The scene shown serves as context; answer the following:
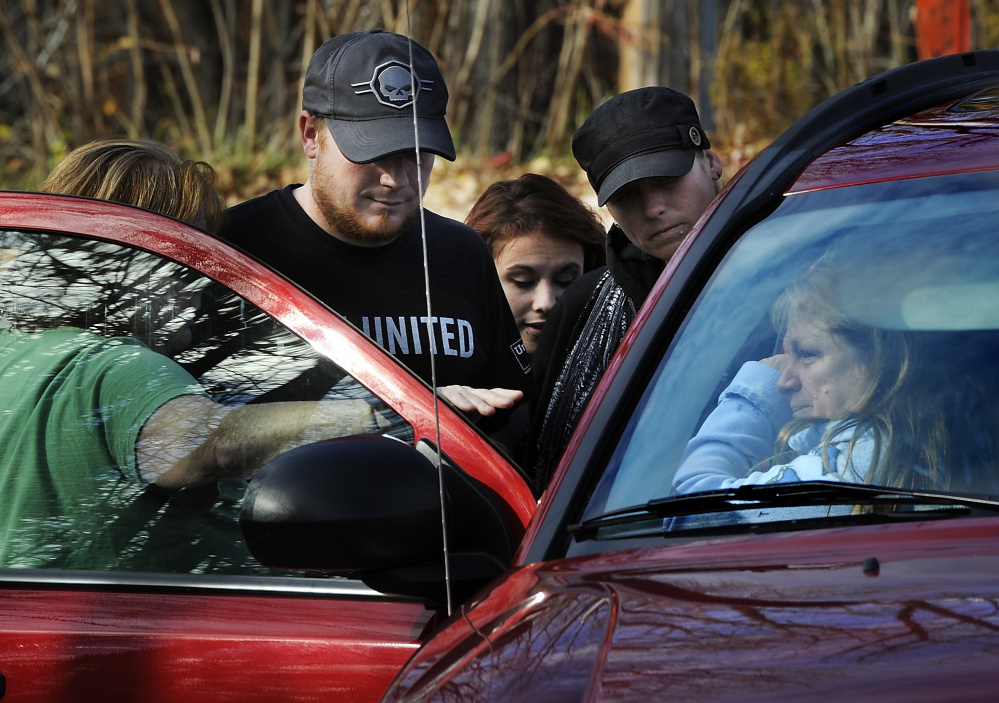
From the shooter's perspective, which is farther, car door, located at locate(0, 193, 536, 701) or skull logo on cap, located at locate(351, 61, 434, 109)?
skull logo on cap, located at locate(351, 61, 434, 109)

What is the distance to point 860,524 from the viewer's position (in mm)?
1528

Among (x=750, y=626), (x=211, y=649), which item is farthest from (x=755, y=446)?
(x=211, y=649)

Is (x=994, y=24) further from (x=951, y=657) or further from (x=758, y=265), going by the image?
(x=951, y=657)

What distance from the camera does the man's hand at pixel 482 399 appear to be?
2566 millimetres

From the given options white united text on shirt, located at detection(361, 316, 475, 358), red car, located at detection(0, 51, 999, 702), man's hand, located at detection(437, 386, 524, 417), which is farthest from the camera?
white united text on shirt, located at detection(361, 316, 475, 358)

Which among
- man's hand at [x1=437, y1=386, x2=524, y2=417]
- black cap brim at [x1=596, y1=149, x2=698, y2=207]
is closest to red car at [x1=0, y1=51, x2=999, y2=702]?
man's hand at [x1=437, y1=386, x2=524, y2=417]

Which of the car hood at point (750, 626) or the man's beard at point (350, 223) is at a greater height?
the man's beard at point (350, 223)

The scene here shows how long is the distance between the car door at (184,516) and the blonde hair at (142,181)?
0.52 meters

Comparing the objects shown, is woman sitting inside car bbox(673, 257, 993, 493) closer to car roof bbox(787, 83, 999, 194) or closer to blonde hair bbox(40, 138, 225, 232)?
car roof bbox(787, 83, 999, 194)

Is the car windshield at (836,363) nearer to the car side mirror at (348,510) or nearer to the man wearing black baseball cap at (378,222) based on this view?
the car side mirror at (348,510)

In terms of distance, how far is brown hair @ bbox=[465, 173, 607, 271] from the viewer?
428cm

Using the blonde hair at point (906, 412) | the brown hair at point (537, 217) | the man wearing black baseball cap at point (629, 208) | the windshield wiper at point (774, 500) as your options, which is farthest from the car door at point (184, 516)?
the brown hair at point (537, 217)

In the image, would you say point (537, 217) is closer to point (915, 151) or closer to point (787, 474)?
point (915, 151)

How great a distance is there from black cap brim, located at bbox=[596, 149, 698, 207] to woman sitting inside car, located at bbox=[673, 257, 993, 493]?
1399 millimetres
